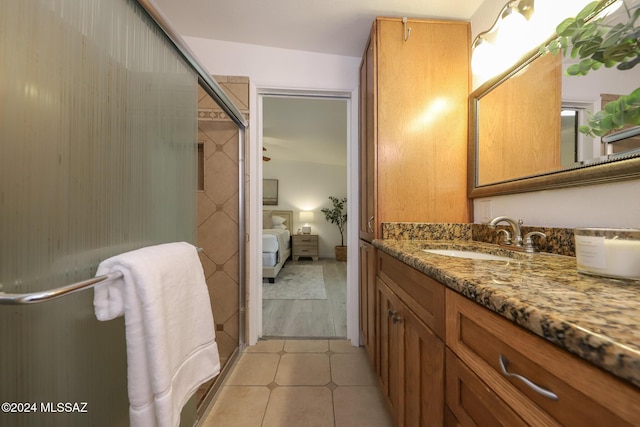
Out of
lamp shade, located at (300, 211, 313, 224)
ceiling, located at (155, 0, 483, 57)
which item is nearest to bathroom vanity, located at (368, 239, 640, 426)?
ceiling, located at (155, 0, 483, 57)

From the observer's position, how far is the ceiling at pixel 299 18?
52.6 inches

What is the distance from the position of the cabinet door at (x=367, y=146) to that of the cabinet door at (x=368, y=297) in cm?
11

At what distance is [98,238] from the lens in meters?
0.60

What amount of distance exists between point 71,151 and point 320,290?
2805 millimetres

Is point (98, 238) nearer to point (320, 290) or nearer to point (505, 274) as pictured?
point (505, 274)

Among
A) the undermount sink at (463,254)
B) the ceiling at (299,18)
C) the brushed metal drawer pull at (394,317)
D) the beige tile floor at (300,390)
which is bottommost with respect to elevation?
the beige tile floor at (300,390)

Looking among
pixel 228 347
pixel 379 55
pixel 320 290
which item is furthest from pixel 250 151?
pixel 320 290

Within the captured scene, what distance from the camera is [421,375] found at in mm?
713

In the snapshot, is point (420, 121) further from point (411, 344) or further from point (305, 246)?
point (305, 246)

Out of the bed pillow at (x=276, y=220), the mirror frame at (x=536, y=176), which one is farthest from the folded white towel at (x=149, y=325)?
the bed pillow at (x=276, y=220)

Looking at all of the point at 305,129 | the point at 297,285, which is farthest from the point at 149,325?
the point at 305,129

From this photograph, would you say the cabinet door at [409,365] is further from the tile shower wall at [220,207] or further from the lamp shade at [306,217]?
the lamp shade at [306,217]

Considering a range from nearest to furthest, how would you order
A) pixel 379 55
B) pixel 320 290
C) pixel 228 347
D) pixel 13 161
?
pixel 13 161 → pixel 379 55 → pixel 228 347 → pixel 320 290

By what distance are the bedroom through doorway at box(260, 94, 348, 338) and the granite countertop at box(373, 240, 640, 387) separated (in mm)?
1574
